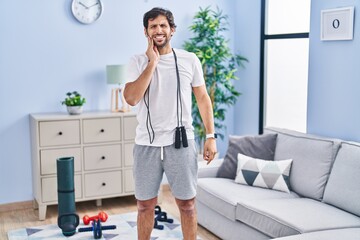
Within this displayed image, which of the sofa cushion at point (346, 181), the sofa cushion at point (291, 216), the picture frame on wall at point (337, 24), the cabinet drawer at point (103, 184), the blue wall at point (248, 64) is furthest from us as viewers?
the blue wall at point (248, 64)

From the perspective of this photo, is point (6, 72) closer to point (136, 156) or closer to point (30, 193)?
point (30, 193)

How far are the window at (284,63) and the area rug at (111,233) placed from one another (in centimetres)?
150

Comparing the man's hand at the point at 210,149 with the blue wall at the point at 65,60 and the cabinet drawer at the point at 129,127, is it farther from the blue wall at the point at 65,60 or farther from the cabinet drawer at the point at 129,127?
the cabinet drawer at the point at 129,127

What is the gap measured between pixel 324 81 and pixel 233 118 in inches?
66.4

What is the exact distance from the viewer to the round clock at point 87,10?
A: 4.52 metres

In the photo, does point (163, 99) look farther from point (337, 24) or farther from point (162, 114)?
point (337, 24)

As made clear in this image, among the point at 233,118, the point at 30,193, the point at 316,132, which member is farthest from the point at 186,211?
the point at 233,118

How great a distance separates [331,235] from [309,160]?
92 cm

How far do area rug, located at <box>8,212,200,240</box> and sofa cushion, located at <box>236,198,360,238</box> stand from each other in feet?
2.33

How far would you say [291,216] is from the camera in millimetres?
2957

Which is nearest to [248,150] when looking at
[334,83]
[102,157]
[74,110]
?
[334,83]

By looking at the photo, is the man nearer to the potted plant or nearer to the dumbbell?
the dumbbell

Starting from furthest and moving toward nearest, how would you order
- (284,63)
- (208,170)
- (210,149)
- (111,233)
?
1. (284,63)
2. (208,170)
3. (111,233)
4. (210,149)

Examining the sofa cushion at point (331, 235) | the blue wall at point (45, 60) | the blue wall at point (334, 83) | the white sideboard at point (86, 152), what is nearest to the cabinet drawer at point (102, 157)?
the white sideboard at point (86, 152)
